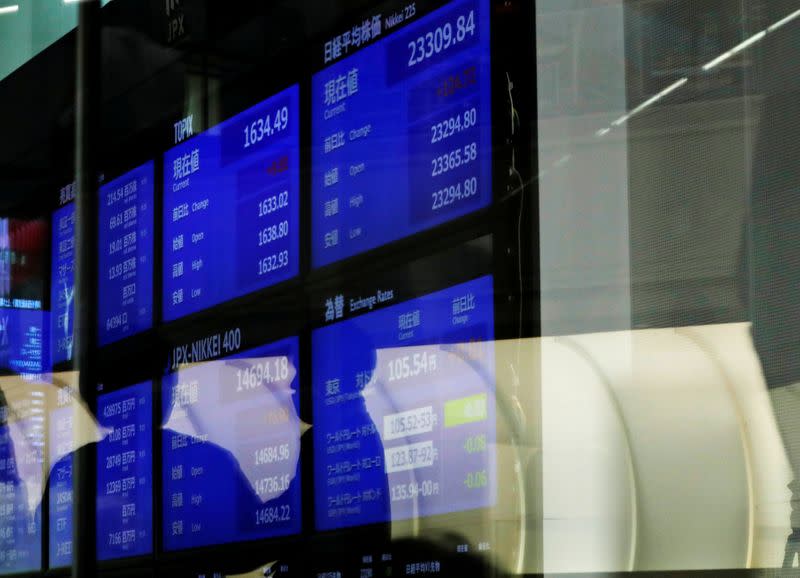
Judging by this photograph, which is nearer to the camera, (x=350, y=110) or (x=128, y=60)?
(x=350, y=110)

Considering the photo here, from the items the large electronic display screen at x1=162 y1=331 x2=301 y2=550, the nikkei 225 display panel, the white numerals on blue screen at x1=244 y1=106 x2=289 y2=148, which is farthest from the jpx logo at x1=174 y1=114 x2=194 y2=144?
the nikkei 225 display panel

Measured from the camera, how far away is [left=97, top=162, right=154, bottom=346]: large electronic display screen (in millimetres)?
2732

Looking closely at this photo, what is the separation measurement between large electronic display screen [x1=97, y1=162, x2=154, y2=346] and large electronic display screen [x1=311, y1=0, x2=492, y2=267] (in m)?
0.51

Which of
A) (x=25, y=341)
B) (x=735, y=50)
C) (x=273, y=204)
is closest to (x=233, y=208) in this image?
(x=273, y=204)

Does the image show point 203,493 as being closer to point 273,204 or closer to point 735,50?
point 273,204

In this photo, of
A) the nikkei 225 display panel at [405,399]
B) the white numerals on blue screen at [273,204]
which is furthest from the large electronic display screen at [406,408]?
the white numerals on blue screen at [273,204]

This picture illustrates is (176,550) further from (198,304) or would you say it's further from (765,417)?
(765,417)

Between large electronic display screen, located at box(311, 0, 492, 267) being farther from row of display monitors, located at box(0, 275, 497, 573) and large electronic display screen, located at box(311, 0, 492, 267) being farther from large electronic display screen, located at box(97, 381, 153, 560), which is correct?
large electronic display screen, located at box(97, 381, 153, 560)

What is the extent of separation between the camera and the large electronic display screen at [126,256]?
2732 mm

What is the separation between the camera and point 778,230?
1738mm

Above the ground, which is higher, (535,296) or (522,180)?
(522,180)

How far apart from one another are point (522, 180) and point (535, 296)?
0.17 m

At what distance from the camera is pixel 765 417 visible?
1698mm

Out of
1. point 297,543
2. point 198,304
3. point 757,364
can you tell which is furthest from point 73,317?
point 757,364
